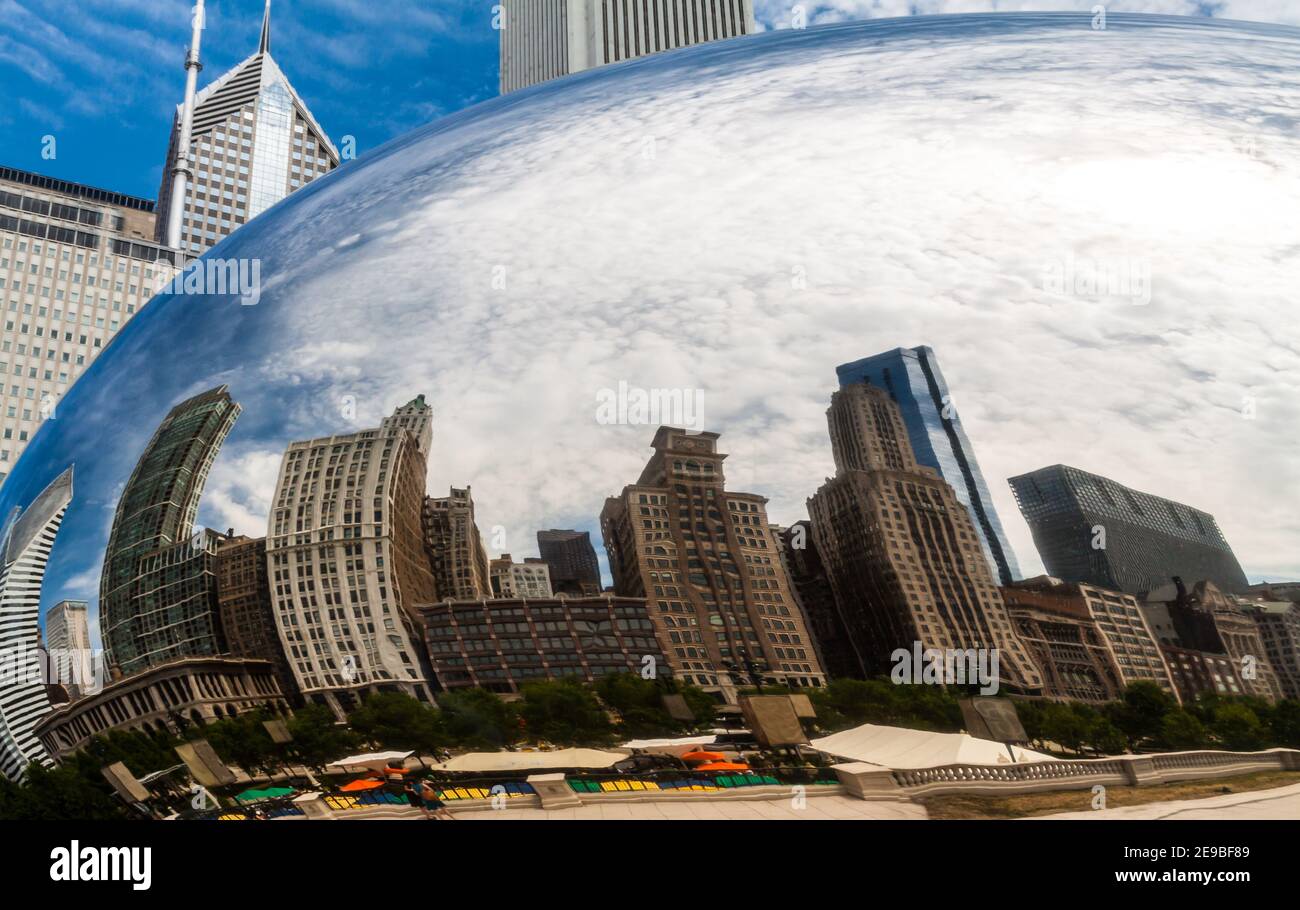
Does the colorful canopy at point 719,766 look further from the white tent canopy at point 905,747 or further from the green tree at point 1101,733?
the green tree at point 1101,733

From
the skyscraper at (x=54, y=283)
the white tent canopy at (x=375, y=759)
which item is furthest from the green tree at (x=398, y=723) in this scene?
the skyscraper at (x=54, y=283)

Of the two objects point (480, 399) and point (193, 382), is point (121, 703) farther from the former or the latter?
point (480, 399)

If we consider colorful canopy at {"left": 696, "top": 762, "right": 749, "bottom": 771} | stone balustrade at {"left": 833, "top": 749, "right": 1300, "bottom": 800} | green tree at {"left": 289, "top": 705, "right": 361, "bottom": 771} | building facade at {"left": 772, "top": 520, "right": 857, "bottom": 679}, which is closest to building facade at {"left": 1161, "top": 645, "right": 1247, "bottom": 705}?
stone balustrade at {"left": 833, "top": 749, "right": 1300, "bottom": 800}

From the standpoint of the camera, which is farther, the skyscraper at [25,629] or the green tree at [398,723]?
the skyscraper at [25,629]

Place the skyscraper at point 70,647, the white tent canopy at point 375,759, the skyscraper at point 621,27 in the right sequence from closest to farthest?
the white tent canopy at point 375,759, the skyscraper at point 70,647, the skyscraper at point 621,27

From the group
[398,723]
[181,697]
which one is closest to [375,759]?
[398,723]
